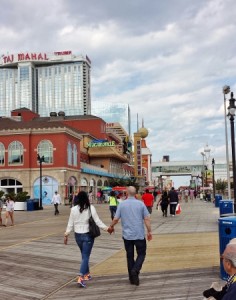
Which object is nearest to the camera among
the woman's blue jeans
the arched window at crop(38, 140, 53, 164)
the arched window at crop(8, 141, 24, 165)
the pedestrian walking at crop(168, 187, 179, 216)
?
the woman's blue jeans

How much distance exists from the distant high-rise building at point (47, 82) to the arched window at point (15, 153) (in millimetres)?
116706

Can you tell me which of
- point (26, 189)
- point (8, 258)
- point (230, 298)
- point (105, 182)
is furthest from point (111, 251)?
point (105, 182)

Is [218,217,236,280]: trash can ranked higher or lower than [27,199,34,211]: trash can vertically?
higher

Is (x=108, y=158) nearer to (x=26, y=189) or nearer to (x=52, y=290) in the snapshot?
(x=26, y=189)

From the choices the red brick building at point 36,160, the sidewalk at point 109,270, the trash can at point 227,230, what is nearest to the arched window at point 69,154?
the red brick building at point 36,160

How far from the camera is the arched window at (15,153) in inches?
2274

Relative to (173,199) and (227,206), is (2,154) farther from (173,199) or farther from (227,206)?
(227,206)

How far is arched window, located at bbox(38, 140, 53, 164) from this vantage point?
5691cm

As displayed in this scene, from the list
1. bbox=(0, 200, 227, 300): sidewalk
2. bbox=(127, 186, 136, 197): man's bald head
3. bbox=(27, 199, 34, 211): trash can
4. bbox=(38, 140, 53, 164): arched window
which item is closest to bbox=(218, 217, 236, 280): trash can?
bbox=(0, 200, 227, 300): sidewalk

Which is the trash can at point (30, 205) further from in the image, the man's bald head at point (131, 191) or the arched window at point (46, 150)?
the man's bald head at point (131, 191)

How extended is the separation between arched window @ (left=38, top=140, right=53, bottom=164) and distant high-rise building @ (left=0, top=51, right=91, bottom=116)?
386 feet

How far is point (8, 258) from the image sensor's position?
11188 millimetres

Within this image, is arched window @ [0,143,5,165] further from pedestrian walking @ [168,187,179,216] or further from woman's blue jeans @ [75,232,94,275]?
woman's blue jeans @ [75,232,94,275]

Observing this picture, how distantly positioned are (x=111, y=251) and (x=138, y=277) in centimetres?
416
